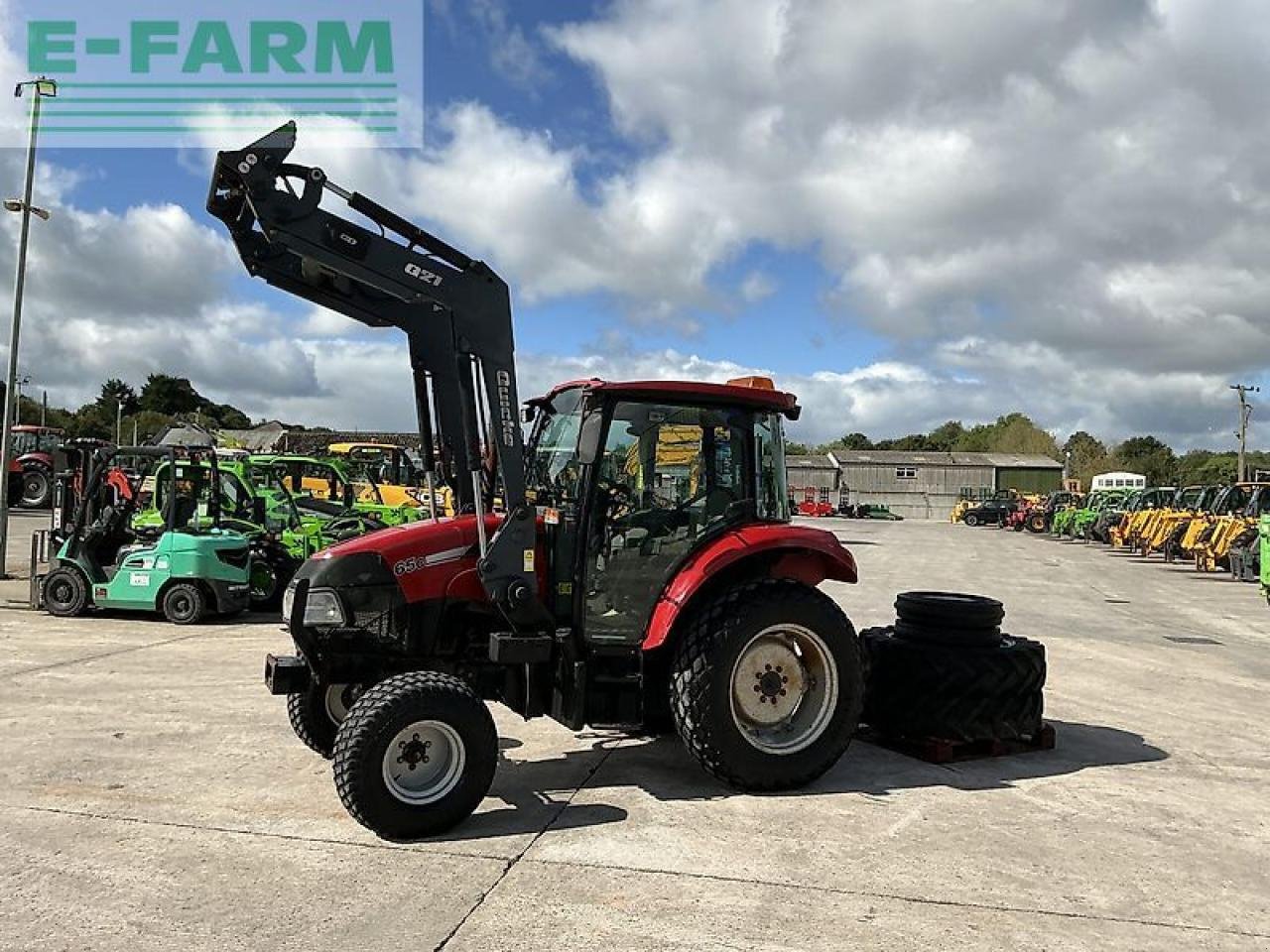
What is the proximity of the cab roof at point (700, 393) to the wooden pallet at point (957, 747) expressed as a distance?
223 centimetres

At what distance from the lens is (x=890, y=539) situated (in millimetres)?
34844

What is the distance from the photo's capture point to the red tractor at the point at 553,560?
5.28 metres

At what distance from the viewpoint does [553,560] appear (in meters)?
5.59

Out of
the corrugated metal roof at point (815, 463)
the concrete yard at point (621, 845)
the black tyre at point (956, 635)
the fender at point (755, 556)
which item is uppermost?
the corrugated metal roof at point (815, 463)

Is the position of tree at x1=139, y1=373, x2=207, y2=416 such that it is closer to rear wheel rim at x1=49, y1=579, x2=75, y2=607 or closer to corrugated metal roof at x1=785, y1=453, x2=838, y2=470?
corrugated metal roof at x1=785, y1=453, x2=838, y2=470

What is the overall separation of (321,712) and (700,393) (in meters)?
2.85

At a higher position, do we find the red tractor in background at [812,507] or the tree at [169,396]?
the tree at [169,396]

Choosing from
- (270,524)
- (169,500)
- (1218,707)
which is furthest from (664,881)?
(270,524)

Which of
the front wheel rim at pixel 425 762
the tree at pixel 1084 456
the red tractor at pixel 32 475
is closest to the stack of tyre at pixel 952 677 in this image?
the front wheel rim at pixel 425 762

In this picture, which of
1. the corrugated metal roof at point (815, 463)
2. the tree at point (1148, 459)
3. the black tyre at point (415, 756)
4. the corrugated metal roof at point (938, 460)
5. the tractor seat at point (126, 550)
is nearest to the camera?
the black tyre at point (415, 756)

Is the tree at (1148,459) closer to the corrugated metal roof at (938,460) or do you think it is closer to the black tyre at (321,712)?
the corrugated metal roof at (938,460)

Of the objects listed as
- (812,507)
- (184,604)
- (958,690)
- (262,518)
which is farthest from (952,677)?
(812,507)

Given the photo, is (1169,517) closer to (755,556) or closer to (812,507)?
(755,556)

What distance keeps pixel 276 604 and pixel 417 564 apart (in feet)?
29.5
